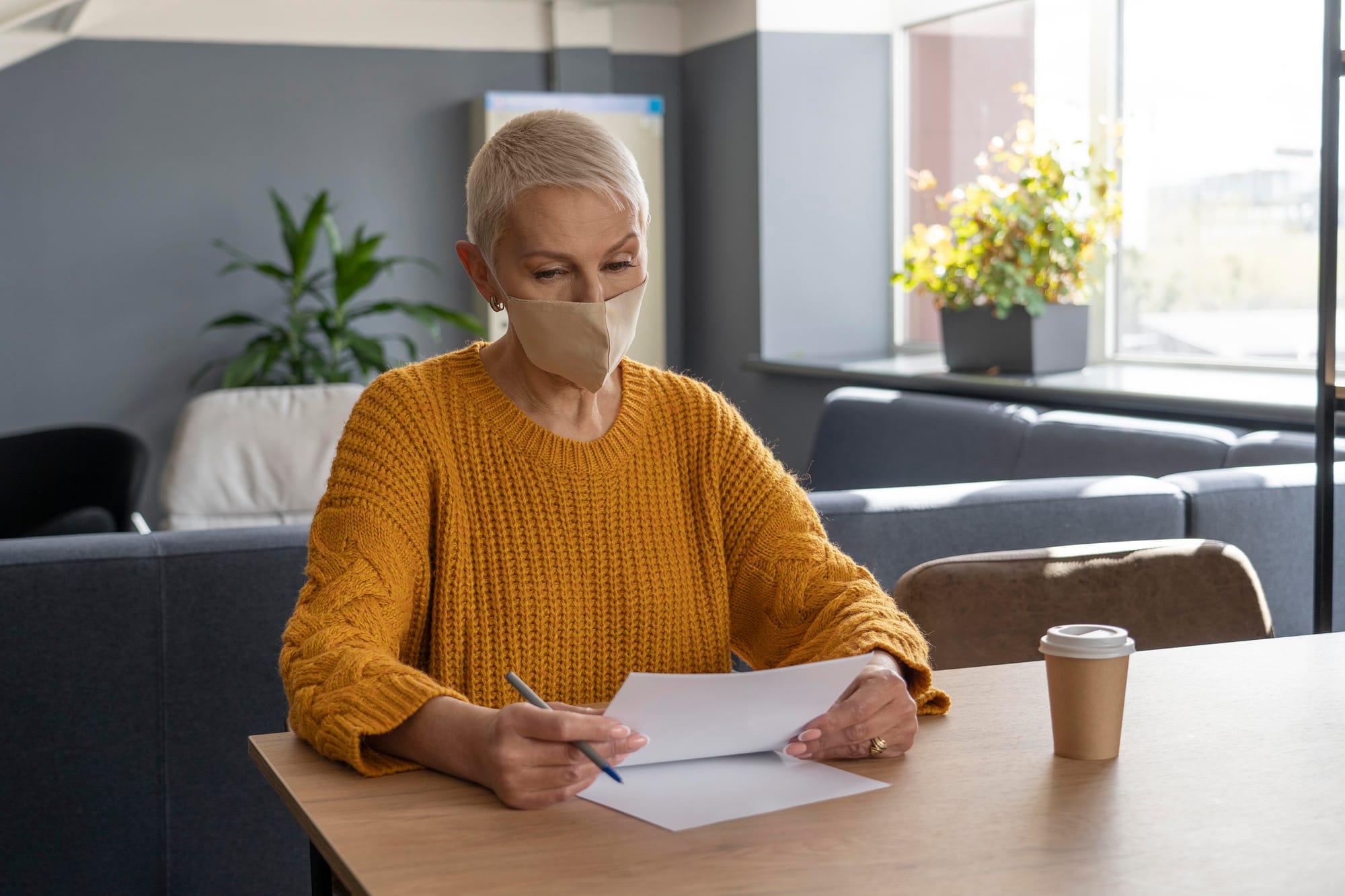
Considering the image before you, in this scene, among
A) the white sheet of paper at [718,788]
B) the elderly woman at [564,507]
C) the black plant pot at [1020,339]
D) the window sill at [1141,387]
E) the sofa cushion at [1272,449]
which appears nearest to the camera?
the white sheet of paper at [718,788]

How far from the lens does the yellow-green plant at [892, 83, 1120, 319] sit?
420 centimetres

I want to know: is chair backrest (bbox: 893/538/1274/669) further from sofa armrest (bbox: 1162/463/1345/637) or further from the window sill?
the window sill

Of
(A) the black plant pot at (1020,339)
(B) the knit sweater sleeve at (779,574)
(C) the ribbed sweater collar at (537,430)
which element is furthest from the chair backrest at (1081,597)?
(A) the black plant pot at (1020,339)

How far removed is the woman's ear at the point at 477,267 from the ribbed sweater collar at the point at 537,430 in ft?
0.24

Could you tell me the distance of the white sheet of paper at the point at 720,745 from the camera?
104 cm

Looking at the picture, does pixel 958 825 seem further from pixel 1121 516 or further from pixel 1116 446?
pixel 1116 446

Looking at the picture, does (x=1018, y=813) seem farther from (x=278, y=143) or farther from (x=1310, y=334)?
(x=278, y=143)

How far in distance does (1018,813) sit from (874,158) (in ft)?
16.4

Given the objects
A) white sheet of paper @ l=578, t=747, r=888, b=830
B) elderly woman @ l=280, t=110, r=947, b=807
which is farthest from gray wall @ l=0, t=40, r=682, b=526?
white sheet of paper @ l=578, t=747, r=888, b=830

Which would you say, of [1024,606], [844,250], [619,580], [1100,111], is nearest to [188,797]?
[619,580]

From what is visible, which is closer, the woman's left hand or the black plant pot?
the woman's left hand

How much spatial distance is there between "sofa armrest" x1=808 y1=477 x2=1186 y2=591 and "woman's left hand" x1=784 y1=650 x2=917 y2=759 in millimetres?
1250

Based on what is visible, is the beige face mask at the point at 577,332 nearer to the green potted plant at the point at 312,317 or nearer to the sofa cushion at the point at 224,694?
the sofa cushion at the point at 224,694

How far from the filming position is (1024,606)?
5.60 ft
